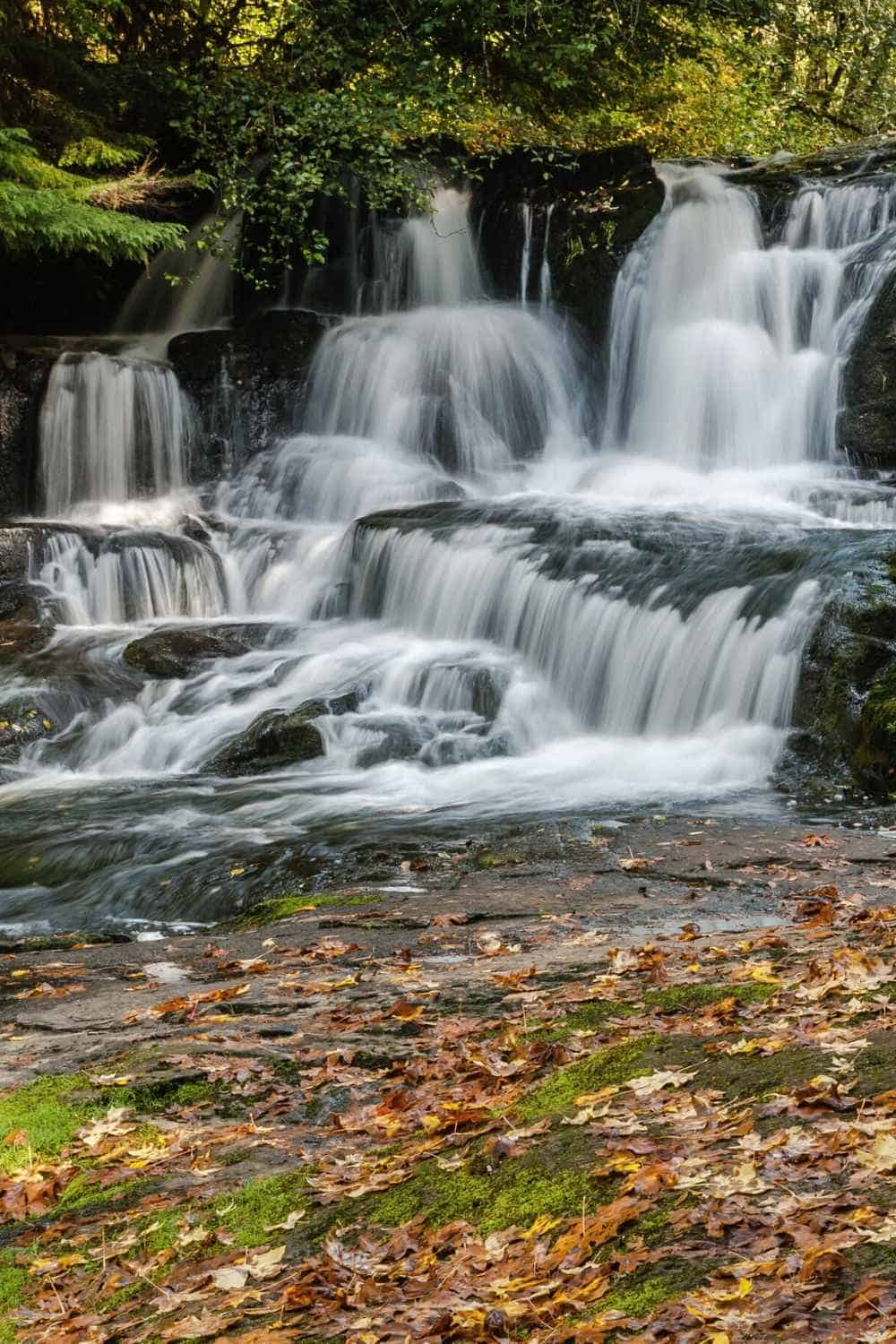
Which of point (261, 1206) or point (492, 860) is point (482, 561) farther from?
point (261, 1206)

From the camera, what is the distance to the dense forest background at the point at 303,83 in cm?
1819

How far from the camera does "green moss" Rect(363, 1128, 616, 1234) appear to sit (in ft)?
9.43

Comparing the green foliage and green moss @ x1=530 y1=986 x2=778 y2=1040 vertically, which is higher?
the green foliage

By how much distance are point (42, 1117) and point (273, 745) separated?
313 inches

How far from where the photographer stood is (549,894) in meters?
7.12

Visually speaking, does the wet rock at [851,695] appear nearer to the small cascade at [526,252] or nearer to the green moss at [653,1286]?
the green moss at [653,1286]

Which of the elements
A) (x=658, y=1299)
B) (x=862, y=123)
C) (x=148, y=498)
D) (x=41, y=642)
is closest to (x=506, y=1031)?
(x=658, y=1299)

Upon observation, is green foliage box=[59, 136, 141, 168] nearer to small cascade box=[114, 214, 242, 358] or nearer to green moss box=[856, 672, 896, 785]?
small cascade box=[114, 214, 242, 358]

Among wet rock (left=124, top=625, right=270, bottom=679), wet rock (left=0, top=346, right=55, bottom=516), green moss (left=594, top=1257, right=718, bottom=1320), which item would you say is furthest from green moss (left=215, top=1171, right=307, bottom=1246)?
wet rock (left=0, top=346, right=55, bottom=516)

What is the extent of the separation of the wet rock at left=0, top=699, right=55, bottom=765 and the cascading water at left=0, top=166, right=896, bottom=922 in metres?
0.19

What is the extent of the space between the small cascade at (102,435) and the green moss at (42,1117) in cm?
1535

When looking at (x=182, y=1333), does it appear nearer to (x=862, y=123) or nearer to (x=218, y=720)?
(x=218, y=720)

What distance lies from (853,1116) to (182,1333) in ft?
5.06

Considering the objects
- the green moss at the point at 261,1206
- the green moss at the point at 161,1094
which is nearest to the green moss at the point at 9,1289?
the green moss at the point at 261,1206
